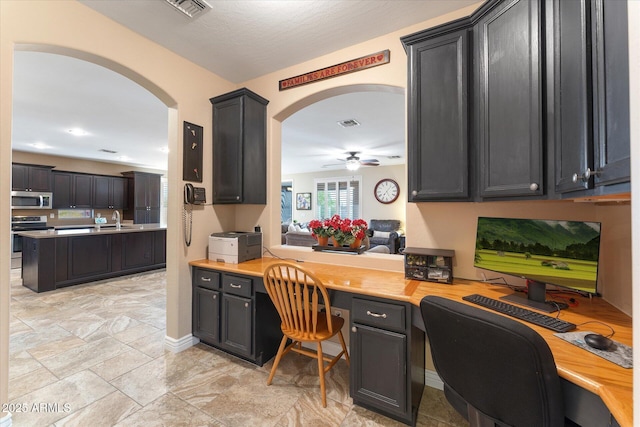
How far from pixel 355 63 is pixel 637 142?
7.19 feet

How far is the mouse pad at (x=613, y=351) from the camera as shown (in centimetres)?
94

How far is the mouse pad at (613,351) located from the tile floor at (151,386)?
102 centimetres

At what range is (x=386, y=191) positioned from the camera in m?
8.23

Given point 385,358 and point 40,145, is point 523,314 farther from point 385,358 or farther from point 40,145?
point 40,145

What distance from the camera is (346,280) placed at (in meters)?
1.99

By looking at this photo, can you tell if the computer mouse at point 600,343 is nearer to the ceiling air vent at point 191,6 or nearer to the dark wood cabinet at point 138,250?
the ceiling air vent at point 191,6

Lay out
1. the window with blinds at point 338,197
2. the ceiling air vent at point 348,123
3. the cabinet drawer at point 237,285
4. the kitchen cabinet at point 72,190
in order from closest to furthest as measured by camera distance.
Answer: the cabinet drawer at point 237,285
the ceiling air vent at point 348,123
the kitchen cabinet at point 72,190
the window with blinds at point 338,197

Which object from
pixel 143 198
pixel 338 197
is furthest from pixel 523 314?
pixel 143 198

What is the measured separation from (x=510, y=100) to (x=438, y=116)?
0.39m

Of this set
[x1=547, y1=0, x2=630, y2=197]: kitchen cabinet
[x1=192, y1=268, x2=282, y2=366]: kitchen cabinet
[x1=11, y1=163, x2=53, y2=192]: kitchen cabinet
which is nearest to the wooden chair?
[x1=192, y1=268, x2=282, y2=366]: kitchen cabinet

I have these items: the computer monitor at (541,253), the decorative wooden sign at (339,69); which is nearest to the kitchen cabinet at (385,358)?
the computer monitor at (541,253)

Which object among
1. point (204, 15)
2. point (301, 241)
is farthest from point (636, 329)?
point (301, 241)

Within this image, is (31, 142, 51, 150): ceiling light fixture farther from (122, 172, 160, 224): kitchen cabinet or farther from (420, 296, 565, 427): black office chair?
(420, 296, 565, 427): black office chair

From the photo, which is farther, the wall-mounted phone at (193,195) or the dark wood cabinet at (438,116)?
the wall-mounted phone at (193,195)
